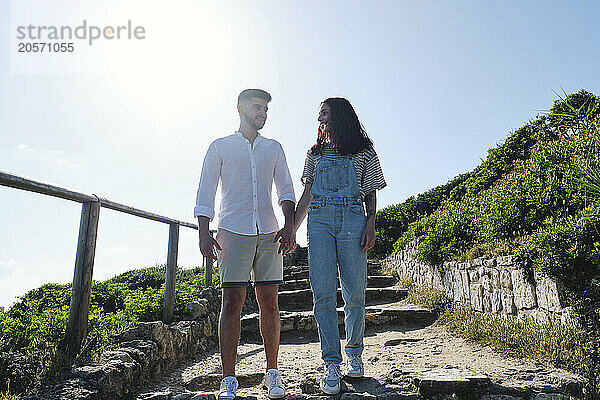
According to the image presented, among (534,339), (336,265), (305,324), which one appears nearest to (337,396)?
(336,265)

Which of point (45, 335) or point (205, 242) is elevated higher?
point (205, 242)

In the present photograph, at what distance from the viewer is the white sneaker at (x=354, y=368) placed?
8.86 feet

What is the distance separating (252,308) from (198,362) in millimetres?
2387

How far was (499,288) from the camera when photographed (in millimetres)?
4125

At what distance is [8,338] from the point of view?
2.62 meters

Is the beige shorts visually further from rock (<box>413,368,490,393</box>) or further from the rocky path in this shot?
rock (<box>413,368,490,393</box>)

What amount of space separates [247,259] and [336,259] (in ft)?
1.83

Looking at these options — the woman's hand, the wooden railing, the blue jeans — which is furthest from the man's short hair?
the wooden railing

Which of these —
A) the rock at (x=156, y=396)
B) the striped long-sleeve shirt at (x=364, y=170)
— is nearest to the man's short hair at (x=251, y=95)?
the striped long-sleeve shirt at (x=364, y=170)

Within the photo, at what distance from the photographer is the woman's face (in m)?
2.99

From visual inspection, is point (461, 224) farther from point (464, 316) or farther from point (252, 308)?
point (252, 308)

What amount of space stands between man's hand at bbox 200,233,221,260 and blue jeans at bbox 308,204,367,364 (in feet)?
1.92

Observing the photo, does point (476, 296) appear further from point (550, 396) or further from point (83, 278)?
point (83, 278)

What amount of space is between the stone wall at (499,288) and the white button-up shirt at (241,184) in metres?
2.09
